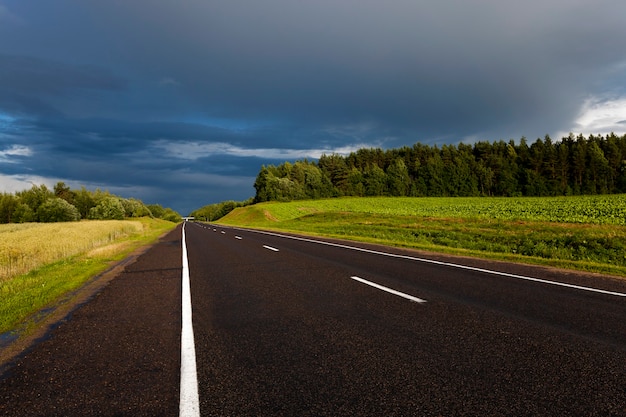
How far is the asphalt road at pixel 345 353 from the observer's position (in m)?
3.01

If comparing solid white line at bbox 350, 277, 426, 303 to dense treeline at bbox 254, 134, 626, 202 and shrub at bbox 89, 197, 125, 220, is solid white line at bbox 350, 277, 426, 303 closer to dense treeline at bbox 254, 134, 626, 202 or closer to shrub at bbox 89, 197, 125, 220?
dense treeline at bbox 254, 134, 626, 202

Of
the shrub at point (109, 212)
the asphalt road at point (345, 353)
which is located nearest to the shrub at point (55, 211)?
the shrub at point (109, 212)

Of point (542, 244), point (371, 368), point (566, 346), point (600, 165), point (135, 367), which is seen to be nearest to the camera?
point (371, 368)

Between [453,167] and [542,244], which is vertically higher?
[453,167]

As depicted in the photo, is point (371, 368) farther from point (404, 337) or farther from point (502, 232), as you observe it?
point (502, 232)

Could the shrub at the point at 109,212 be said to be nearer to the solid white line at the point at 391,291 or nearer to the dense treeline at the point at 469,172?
the dense treeline at the point at 469,172

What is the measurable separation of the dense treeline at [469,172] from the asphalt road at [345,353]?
98506mm

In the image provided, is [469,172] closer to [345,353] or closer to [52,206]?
[345,353]

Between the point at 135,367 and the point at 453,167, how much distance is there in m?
110

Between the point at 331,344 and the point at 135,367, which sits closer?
the point at 135,367

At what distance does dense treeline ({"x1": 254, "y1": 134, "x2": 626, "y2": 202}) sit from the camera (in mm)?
87812

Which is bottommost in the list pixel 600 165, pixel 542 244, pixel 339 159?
pixel 542 244

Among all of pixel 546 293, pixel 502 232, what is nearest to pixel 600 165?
pixel 502 232

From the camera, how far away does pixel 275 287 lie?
7996mm
